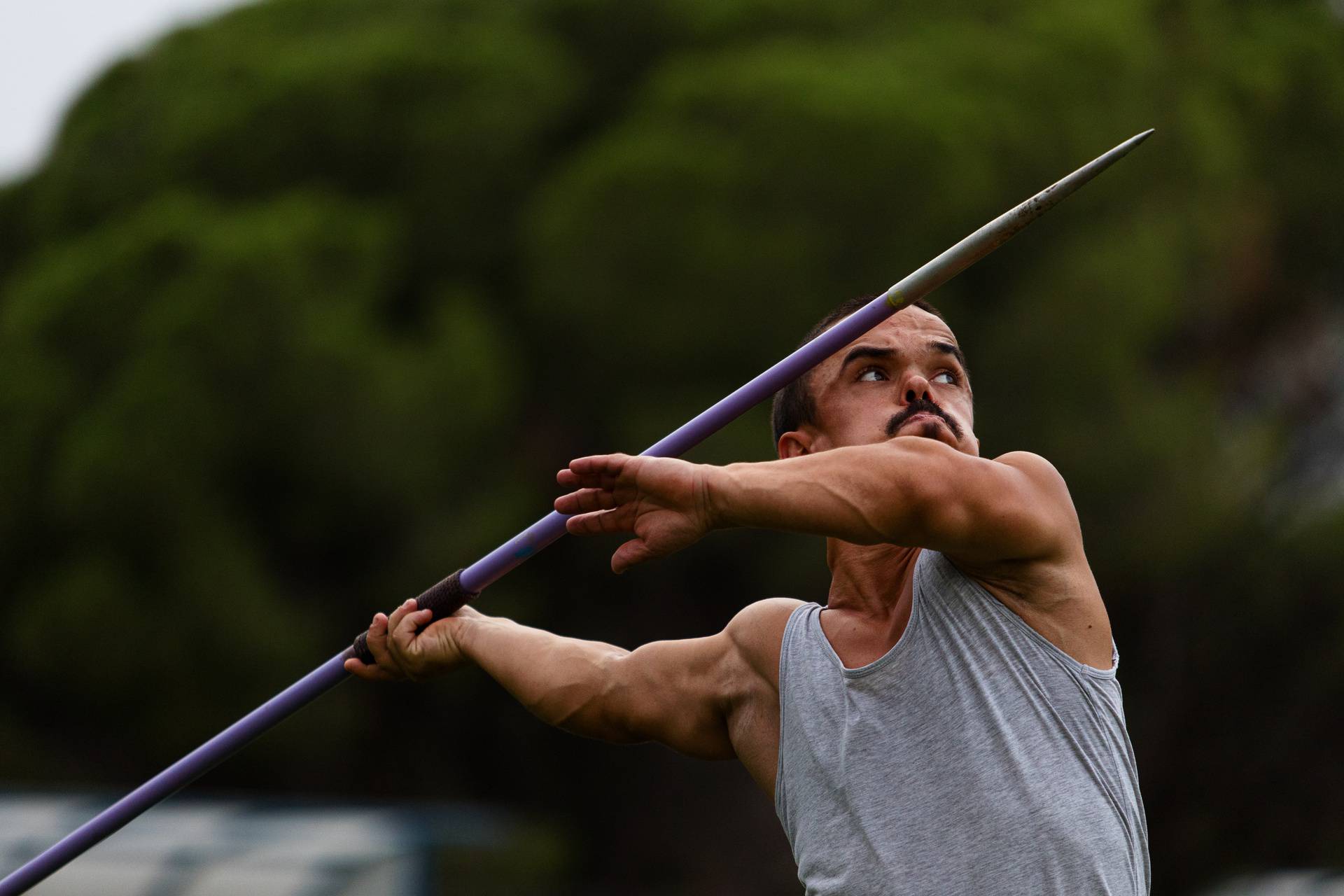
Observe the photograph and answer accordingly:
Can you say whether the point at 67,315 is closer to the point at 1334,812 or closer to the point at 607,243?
the point at 607,243

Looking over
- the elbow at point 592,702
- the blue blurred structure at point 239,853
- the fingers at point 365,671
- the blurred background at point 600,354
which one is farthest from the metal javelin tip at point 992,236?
the blurred background at point 600,354

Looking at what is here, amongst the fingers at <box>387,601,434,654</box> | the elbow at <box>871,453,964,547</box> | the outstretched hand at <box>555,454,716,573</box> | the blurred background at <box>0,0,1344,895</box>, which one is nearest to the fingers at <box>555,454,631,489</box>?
the outstretched hand at <box>555,454,716,573</box>

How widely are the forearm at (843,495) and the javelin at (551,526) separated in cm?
32

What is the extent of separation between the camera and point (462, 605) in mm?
3492

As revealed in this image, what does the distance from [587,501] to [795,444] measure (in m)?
0.56

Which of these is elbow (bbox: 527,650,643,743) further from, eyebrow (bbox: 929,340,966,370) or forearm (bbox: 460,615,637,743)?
eyebrow (bbox: 929,340,966,370)

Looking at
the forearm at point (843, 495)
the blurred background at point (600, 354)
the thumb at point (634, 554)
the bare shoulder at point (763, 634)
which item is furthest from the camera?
the blurred background at point (600, 354)

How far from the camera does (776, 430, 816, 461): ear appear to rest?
10.1 ft

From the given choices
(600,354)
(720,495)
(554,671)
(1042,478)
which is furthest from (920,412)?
(600,354)

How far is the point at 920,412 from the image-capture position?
2.82m

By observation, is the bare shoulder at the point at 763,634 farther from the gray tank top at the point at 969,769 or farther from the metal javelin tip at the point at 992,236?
the metal javelin tip at the point at 992,236

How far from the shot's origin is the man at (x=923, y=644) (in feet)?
8.16

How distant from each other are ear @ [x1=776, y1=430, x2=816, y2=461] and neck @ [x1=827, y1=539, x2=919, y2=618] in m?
0.21

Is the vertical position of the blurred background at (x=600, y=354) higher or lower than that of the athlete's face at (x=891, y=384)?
higher
